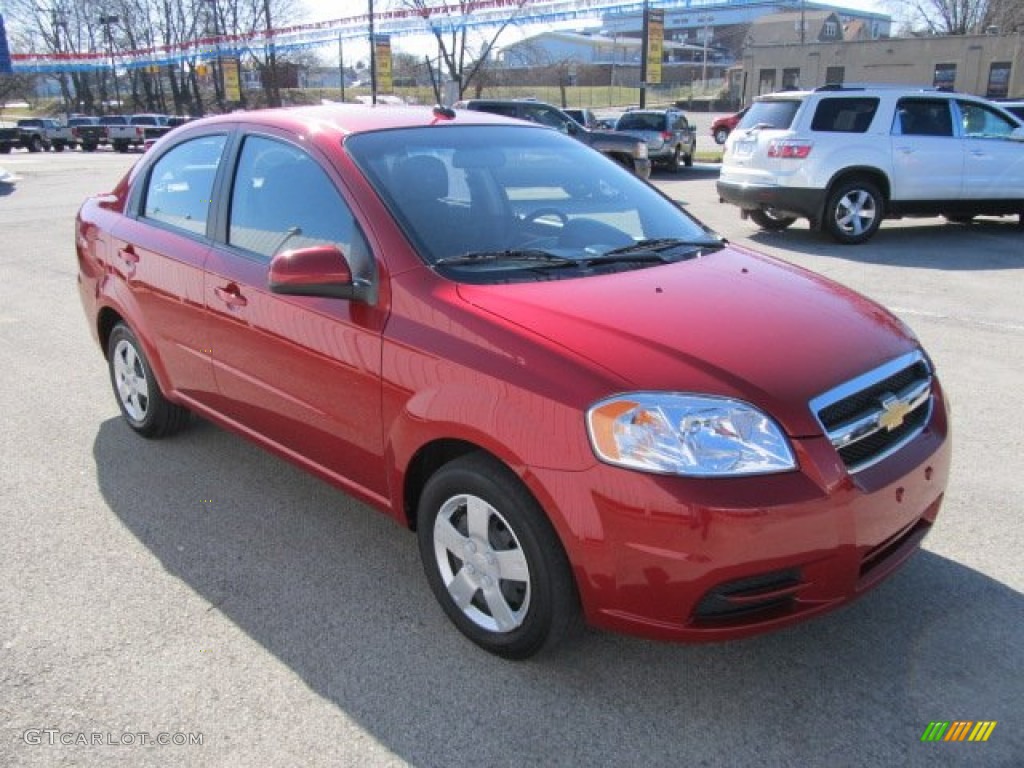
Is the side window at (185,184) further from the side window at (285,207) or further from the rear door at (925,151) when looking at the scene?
the rear door at (925,151)

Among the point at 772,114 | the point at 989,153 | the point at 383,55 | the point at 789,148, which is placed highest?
the point at 383,55

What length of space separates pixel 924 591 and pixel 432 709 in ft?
6.15

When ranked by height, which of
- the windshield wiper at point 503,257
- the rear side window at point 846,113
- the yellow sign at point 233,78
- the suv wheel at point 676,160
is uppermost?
the yellow sign at point 233,78

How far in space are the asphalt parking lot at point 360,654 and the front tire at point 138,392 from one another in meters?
0.24

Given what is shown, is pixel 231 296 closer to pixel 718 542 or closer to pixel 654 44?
pixel 718 542

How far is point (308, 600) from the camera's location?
3225mm

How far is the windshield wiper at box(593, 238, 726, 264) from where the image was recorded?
329cm

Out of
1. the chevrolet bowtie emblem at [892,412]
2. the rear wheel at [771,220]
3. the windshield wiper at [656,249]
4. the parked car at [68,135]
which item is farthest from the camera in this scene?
the parked car at [68,135]

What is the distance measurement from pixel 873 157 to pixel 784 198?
118 centimetres

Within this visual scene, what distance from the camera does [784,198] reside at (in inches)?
430

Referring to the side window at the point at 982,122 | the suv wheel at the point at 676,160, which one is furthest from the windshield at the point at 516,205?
A: the suv wheel at the point at 676,160

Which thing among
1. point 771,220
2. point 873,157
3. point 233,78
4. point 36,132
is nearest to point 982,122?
point 873,157

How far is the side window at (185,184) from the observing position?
13.0ft

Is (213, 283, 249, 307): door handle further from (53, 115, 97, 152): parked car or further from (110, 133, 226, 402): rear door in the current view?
(53, 115, 97, 152): parked car
